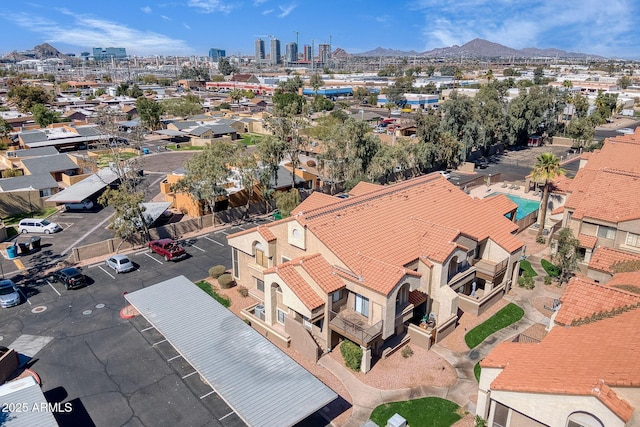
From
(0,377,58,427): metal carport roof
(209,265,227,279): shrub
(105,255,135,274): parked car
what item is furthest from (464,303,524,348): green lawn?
(105,255,135,274): parked car

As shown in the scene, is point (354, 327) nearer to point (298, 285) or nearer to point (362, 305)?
point (362, 305)

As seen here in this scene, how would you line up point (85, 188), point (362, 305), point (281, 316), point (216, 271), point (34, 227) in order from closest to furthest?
1. point (362, 305)
2. point (281, 316)
3. point (216, 271)
4. point (34, 227)
5. point (85, 188)

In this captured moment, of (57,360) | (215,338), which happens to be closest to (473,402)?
(215,338)

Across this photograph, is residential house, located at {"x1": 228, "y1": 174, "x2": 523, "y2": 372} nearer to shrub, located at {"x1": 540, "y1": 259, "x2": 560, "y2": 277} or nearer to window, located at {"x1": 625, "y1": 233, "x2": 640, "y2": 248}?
shrub, located at {"x1": 540, "y1": 259, "x2": 560, "y2": 277}

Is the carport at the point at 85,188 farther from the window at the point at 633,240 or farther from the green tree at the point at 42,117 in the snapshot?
the green tree at the point at 42,117

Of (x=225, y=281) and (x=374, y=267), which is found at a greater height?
(x=374, y=267)

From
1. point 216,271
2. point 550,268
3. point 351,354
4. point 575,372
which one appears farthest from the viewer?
point 550,268

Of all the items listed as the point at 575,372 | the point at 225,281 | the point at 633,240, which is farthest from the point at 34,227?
the point at 633,240

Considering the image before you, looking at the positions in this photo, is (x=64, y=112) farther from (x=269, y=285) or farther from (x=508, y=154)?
(x=269, y=285)
